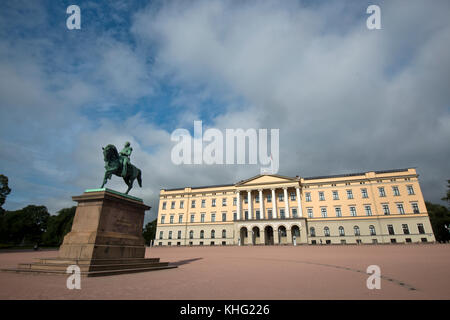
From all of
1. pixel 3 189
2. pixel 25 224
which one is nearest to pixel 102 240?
pixel 3 189

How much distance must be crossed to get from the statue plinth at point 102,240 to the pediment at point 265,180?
41.1m

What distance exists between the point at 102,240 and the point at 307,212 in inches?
1824

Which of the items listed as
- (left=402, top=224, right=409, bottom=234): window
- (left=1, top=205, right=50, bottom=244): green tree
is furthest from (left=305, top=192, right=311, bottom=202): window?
(left=1, top=205, right=50, bottom=244): green tree

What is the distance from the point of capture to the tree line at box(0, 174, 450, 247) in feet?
159

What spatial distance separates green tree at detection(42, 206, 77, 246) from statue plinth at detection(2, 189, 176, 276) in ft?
154

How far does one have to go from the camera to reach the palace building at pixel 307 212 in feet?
141

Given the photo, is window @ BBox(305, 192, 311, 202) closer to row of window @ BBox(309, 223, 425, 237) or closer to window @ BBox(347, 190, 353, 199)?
row of window @ BBox(309, 223, 425, 237)

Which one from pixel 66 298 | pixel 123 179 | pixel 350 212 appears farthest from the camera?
pixel 350 212

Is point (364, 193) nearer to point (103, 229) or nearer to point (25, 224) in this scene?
point (103, 229)

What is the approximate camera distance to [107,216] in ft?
30.8
